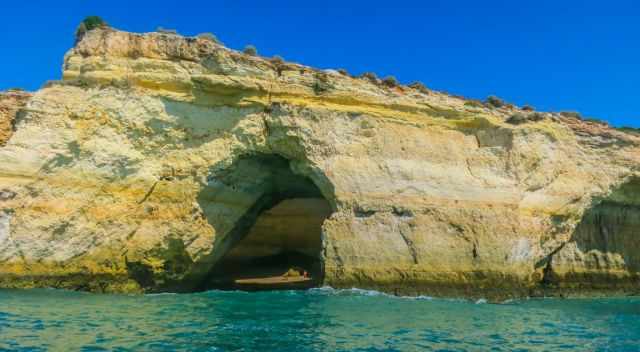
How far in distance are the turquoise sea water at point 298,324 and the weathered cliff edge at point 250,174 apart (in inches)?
63.9

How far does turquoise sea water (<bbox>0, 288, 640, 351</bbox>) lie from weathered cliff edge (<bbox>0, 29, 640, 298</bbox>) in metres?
1.62

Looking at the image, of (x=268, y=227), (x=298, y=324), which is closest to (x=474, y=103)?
(x=298, y=324)

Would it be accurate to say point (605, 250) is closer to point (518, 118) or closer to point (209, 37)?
point (518, 118)

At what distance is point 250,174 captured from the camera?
1809 cm

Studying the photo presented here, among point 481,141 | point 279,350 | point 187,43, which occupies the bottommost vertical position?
point 279,350

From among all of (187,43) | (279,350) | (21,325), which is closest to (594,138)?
(187,43)

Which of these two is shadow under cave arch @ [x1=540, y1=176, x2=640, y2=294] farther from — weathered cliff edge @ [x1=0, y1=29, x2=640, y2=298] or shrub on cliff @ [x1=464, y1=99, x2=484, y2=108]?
shrub on cliff @ [x1=464, y1=99, x2=484, y2=108]

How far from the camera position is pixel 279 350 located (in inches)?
317

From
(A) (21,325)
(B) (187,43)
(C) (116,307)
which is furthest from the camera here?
(B) (187,43)

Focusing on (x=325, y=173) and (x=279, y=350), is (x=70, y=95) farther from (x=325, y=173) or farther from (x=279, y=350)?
(x=279, y=350)

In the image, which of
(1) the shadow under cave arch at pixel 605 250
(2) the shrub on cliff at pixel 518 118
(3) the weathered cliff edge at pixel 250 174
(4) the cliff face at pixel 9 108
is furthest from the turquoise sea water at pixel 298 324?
(2) the shrub on cliff at pixel 518 118

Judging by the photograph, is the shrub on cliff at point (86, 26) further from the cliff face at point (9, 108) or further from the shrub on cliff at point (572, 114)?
the shrub on cliff at point (572, 114)

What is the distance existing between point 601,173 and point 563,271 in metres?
3.65

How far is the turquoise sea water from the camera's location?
8.47m
